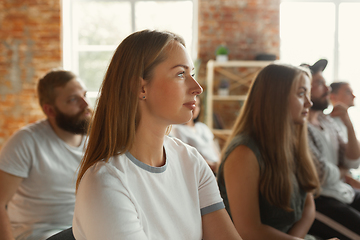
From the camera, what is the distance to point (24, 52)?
4941mm

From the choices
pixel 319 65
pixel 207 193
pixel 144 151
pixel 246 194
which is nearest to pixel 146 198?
pixel 144 151

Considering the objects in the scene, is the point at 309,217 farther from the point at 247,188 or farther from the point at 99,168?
the point at 99,168

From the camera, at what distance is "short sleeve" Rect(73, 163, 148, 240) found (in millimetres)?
826

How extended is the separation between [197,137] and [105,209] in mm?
3088

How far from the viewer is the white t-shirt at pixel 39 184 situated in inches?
67.1

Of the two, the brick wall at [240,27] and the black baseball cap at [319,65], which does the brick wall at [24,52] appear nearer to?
the brick wall at [240,27]

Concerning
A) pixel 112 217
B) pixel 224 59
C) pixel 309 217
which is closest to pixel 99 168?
pixel 112 217

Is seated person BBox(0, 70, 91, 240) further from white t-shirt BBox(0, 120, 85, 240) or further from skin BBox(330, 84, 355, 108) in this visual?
skin BBox(330, 84, 355, 108)

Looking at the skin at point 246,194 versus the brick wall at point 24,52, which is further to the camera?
the brick wall at point 24,52

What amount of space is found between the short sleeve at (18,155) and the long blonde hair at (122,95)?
0.86 meters

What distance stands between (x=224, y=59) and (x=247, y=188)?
3.52 meters

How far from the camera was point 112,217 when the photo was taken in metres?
0.83

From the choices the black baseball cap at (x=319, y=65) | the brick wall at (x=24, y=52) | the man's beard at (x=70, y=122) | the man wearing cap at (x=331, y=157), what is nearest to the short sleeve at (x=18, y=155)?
the man's beard at (x=70, y=122)

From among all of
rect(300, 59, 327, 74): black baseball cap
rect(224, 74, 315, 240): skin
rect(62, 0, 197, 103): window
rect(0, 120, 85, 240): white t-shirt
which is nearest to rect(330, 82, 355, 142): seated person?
rect(300, 59, 327, 74): black baseball cap
